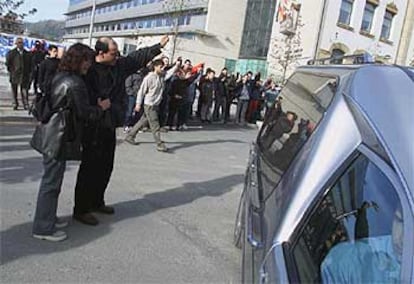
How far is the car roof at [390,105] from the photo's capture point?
185 cm

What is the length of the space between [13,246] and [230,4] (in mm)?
53637

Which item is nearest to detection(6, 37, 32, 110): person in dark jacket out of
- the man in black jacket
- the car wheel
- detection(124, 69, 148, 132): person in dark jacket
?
detection(124, 69, 148, 132): person in dark jacket

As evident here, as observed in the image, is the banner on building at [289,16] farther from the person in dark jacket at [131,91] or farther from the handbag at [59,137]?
the handbag at [59,137]

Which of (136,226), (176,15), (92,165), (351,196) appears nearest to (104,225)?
(136,226)

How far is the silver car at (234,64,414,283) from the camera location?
72.6 inches

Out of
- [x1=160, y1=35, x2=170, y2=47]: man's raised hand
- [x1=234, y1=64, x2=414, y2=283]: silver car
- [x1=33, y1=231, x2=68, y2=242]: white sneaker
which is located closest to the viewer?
[x1=234, y1=64, x2=414, y2=283]: silver car

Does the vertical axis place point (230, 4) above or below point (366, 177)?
above

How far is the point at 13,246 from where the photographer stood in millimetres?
4547

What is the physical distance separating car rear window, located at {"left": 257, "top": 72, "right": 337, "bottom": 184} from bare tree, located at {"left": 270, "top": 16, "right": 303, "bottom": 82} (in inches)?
1161

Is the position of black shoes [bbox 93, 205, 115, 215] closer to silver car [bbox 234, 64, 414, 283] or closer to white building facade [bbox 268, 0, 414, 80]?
silver car [bbox 234, 64, 414, 283]

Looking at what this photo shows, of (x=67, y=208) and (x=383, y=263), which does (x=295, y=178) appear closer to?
(x=383, y=263)

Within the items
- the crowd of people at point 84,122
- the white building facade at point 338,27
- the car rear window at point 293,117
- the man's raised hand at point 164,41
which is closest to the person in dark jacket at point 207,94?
the man's raised hand at point 164,41

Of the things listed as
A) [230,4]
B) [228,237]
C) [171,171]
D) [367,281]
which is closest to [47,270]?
[228,237]

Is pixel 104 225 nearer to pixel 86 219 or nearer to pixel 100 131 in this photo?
pixel 86 219
